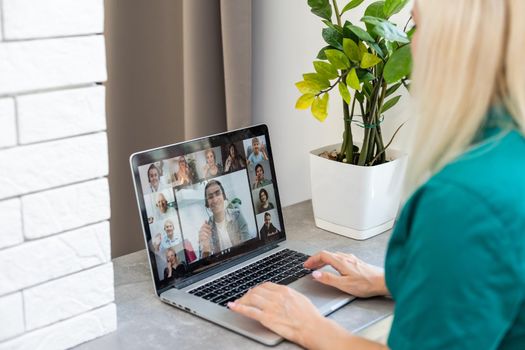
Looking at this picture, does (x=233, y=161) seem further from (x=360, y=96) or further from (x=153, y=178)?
(x=360, y=96)

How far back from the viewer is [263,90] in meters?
1.86

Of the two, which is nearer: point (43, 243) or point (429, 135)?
point (429, 135)

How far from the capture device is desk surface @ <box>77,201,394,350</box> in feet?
3.43

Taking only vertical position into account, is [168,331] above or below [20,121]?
below

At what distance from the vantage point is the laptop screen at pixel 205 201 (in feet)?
3.86

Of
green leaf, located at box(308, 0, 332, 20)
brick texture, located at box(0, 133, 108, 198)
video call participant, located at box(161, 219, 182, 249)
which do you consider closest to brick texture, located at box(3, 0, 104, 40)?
brick texture, located at box(0, 133, 108, 198)

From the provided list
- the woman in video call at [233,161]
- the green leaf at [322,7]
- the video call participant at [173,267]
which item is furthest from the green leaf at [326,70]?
the video call participant at [173,267]

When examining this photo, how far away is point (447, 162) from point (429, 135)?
4cm

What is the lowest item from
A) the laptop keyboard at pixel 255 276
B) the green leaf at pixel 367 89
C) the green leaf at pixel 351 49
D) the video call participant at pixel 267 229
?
the laptop keyboard at pixel 255 276

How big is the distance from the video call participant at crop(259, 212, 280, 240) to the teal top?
1.97 ft

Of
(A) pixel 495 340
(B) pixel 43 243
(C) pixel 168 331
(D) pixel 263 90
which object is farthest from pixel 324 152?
(A) pixel 495 340

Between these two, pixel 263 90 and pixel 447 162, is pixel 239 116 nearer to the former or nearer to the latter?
pixel 263 90

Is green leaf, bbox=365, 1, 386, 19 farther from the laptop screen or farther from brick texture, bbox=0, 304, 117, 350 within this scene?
brick texture, bbox=0, 304, 117, 350

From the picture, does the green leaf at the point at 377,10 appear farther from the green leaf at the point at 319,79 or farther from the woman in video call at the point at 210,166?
the woman in video call at the point at 210,166
